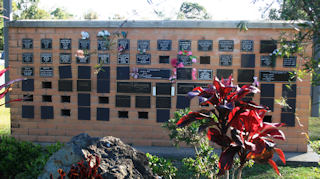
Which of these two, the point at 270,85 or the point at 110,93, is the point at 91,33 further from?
the point at 270,85

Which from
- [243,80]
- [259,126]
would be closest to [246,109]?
[259,126]

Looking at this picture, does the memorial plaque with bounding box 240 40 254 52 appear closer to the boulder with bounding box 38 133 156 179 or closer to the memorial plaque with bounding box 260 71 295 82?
the memorial plaque with bounding box 260 71 295 82

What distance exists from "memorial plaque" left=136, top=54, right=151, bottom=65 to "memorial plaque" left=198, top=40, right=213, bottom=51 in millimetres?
1086

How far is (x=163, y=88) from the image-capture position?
22.8ft

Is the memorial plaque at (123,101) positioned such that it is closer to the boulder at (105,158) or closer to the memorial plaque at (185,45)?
the memorial plaque at (185,45)

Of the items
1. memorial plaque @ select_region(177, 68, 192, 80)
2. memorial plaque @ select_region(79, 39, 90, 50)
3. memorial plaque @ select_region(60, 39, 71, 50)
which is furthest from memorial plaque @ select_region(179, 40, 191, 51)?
memorial plaque @ select_region(60, 39, 71, 50)

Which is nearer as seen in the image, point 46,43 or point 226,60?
point 226,60

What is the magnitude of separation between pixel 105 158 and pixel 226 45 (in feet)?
13.5

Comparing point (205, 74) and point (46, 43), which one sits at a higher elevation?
point (46, 43)

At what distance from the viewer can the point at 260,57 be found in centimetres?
675

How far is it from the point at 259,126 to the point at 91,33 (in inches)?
192

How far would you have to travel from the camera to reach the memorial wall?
6.76 metres

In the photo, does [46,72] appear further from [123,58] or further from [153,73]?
[153,73]

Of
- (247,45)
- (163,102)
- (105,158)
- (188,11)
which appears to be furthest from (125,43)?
(105,158)
